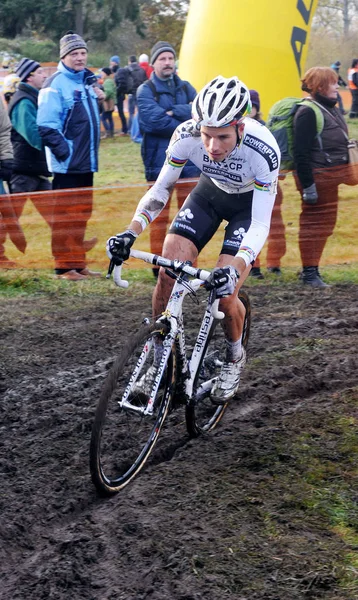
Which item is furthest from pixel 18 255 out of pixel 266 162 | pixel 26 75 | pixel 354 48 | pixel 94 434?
pixel 354 48

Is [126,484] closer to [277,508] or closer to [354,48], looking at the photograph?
[277,508]

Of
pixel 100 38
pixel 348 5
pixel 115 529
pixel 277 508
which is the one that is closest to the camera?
pixel 115 529

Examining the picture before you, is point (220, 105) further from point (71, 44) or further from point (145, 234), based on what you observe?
point (145, 234)

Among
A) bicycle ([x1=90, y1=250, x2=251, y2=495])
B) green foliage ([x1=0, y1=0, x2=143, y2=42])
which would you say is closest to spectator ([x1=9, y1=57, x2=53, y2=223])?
bicycle ([x1=90, y1=250, x2=251, y2=495])

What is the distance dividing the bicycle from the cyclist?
0.12 metres

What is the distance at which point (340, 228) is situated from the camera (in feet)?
35.4

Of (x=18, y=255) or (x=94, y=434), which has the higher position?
(x=94, y=434)

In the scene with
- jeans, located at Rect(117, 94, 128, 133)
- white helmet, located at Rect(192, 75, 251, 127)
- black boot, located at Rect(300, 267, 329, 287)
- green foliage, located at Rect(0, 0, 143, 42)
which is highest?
white helmet, located at Rect(192, 75, 251, 127)

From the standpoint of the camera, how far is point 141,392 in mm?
4836

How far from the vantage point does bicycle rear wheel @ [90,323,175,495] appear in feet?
14.7

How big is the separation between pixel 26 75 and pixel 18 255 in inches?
83.5

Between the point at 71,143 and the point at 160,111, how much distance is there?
3.57ft

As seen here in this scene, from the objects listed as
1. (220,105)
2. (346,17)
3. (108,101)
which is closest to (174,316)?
(220,105)

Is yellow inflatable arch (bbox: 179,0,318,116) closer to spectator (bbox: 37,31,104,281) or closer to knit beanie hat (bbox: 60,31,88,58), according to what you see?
spectator (bbox: 37,31,104,281)
